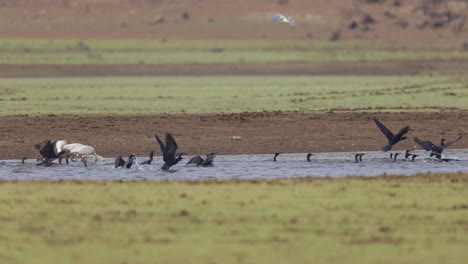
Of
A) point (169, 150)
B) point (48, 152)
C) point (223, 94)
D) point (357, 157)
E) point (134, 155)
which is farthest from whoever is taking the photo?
point (223, 94)

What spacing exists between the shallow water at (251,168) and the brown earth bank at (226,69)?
32.6 metres

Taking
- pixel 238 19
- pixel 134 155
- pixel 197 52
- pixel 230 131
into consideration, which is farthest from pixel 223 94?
pixel 238 19

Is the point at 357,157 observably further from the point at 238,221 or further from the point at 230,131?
the point at 238,221

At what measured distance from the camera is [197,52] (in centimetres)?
6919

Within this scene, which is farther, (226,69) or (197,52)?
(197,52)

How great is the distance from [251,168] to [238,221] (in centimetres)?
717

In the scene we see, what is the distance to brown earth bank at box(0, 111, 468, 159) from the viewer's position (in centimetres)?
2234

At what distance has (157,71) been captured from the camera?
54.6 meters

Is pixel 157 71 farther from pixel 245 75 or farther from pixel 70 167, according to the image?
pixel 70 167

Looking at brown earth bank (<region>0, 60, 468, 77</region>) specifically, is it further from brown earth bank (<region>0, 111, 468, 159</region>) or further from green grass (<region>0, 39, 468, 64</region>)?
brown earth bank (<region>0, 111, 468, 159</region>)

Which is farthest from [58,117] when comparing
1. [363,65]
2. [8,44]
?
[8,44]

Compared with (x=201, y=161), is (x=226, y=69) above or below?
above

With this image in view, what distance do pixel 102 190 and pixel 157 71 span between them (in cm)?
4068

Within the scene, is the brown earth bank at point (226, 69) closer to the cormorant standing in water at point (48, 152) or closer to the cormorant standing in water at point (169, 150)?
the cormorant standing in water at point (48, 152)
